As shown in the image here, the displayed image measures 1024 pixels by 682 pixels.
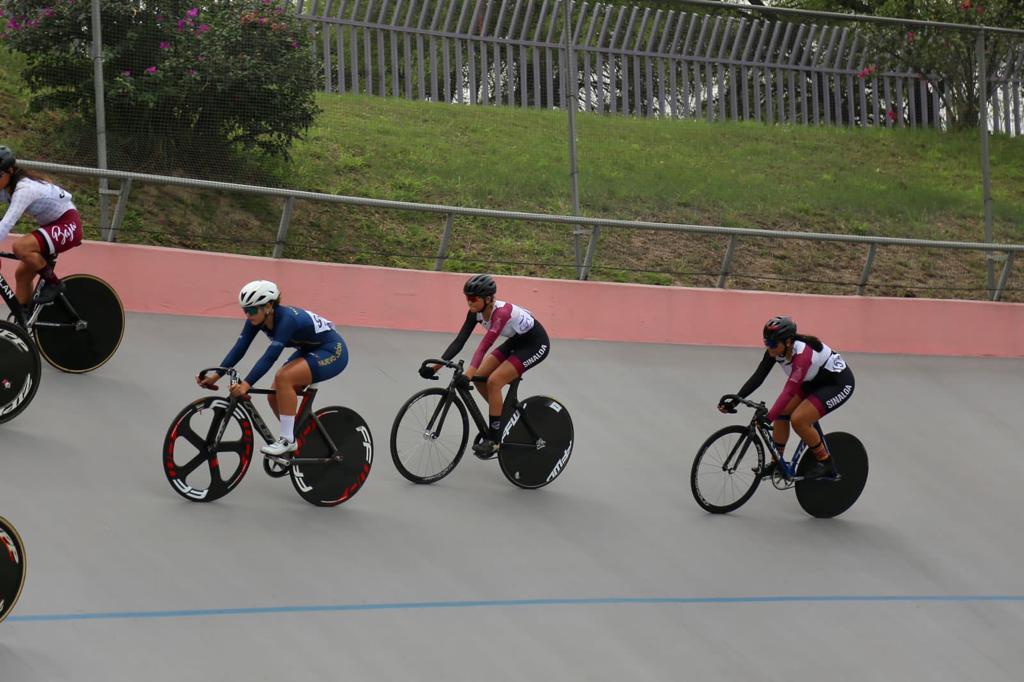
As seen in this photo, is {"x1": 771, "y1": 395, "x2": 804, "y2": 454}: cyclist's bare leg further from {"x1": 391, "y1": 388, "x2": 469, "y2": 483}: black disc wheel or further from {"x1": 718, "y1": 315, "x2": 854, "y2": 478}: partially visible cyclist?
{"x1": 391, "y1": 388, "x2": 469, "y2": 483}: black disc wheel

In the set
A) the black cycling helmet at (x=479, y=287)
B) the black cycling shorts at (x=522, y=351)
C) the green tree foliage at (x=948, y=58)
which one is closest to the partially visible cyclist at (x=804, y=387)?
the black cycling shorts at (x=522, y=351)

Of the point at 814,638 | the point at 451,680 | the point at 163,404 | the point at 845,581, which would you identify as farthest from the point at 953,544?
the point at 163,404

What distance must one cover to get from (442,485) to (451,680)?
2359 mm

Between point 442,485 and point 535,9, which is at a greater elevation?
point 535,9

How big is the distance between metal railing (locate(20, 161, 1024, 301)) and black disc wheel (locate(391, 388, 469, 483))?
9.75 feet

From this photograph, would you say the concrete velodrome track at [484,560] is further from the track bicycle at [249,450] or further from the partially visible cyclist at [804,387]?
the partially visible cyclist at [804,387]

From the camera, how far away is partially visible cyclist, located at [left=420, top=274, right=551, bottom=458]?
7.54 m

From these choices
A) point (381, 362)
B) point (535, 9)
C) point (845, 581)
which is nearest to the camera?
point (845, 581)

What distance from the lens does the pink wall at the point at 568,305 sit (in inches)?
379

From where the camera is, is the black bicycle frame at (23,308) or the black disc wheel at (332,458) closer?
the black disc wheel at (332,458)

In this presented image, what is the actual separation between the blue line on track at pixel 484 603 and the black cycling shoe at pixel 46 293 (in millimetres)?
2843

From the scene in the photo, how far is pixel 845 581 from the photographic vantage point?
744 centimetres

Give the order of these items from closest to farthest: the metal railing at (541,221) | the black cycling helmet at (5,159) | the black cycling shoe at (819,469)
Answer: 1. the black cycling helmet at (5,159)
2. the black cycling shoe at (819,469)
3. the metal railing at (541,221)

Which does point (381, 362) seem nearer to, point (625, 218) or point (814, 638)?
point (625, 218)
